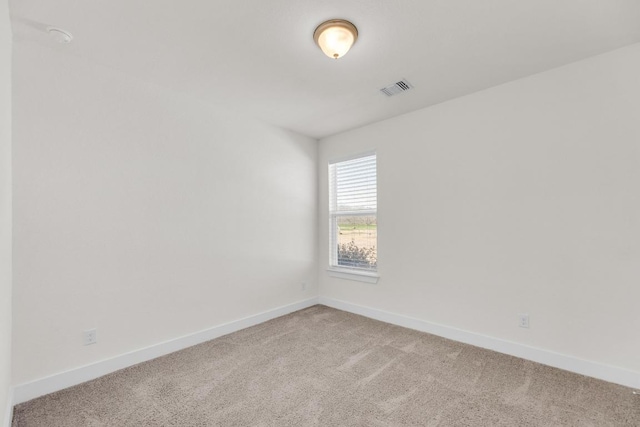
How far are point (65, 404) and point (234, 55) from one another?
276cm

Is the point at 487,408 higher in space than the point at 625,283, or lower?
lower

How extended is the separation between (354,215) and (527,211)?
1.98 metres

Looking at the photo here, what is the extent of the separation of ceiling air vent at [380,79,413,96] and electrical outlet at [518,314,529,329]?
2335 millimetres

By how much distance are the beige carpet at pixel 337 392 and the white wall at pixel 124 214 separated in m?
0.45

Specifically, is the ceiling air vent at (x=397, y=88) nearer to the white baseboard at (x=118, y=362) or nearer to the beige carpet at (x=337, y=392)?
the beige carpet at (x=337, y=392)

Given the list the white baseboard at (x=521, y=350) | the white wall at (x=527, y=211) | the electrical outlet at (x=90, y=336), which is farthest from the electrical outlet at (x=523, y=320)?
the electrical outlet at (x=90, y=336)

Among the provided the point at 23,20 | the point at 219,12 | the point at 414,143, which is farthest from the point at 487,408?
the point at 23,20

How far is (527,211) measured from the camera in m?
2.58

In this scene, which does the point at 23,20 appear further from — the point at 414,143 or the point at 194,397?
the point at 414,143

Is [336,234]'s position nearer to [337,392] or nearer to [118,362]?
[337,392]

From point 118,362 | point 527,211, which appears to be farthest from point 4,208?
point 527,211

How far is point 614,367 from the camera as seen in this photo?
2164mm

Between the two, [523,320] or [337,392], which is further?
[523,320]

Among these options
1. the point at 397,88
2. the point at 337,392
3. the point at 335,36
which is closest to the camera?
→ the point at 335,36
